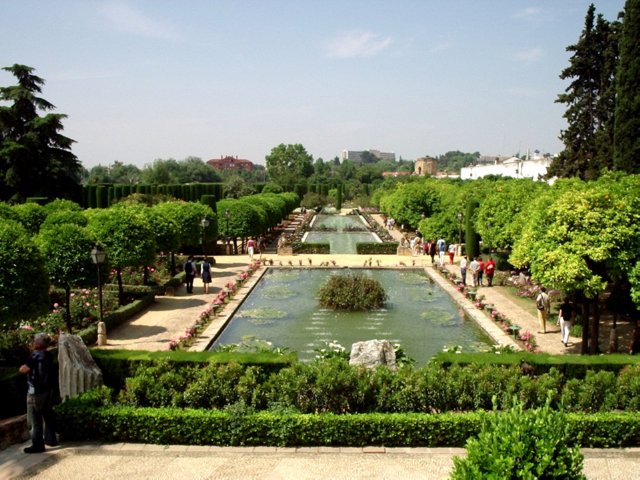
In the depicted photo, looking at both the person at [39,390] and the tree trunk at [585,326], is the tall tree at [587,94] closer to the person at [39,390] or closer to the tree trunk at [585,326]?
the tree trunk at [585,326]

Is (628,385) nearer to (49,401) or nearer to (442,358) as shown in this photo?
A: (442,358)

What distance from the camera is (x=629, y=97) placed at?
82.2ft

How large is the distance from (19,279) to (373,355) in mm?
7683

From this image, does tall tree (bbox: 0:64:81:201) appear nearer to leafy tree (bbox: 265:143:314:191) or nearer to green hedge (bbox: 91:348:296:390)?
green hedge (bbox: 91:348:296:390)

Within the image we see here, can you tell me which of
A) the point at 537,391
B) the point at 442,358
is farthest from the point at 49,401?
the point at 537,391

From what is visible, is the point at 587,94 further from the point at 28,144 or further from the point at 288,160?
the point at 288,160

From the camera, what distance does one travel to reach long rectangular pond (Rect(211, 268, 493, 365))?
16.4 metres

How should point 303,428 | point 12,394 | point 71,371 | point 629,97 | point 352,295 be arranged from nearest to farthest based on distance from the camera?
1. point 303,428
2. point 71,371
3. point 12,394
4. point 352,295
5. point 629,97

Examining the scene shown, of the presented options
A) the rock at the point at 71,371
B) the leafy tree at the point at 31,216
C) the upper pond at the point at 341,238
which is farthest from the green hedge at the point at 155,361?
the upper pond at the point at 341,238

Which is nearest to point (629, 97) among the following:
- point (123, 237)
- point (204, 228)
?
point (204, 228)

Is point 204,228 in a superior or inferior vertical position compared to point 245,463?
superior

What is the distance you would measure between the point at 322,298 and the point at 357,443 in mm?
12096

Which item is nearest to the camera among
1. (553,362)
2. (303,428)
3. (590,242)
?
(303,428)

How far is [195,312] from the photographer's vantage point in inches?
784
